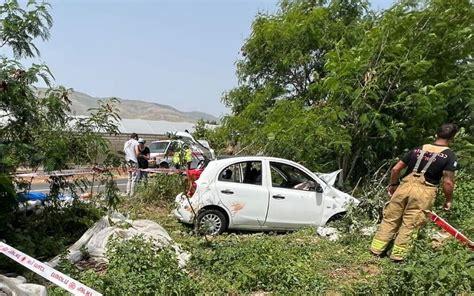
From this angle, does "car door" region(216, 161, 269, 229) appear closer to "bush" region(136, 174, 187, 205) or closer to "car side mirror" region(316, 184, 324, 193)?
"car side mirror" region(316, 184, 324, 193)

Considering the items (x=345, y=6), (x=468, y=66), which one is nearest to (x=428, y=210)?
(x=468, y=66)

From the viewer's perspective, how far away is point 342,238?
7.32m

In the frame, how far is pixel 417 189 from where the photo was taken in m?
6.17

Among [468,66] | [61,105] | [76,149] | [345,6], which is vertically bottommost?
[76,149]

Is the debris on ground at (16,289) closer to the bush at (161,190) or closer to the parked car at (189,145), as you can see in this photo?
the parked car at (189,145)

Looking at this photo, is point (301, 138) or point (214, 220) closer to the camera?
point (214, 220)

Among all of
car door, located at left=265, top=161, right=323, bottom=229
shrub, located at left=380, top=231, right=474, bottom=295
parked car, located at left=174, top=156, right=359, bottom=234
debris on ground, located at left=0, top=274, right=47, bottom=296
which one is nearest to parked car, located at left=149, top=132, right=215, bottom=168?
parked car, located at left=174, top=156, right=359, bottom=234

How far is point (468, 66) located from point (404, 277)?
31.0 ft

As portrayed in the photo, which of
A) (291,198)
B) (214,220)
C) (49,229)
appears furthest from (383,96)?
(49,229)

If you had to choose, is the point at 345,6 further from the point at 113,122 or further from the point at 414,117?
the point at 113,122

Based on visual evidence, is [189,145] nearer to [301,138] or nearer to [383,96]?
[301,138]

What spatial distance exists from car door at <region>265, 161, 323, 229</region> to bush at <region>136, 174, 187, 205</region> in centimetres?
311

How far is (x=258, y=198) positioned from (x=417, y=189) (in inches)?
113

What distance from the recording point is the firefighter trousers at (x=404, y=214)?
→ 6117 mm
